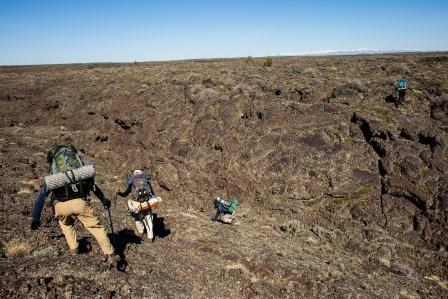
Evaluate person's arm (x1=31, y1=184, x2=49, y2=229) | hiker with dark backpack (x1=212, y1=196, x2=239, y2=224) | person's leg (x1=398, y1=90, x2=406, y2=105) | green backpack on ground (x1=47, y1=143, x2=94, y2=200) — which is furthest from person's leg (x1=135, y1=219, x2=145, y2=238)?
person's leg (x1=398, y1=90, x2=406, y2=105)

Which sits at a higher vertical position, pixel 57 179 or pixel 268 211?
pixel 57 179

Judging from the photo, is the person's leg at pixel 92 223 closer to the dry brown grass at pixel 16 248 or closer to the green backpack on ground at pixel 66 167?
the green backpack on ground at pixel 66 167

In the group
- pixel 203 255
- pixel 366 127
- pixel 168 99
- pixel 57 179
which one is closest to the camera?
pixel 57 179

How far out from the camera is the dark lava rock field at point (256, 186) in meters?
10.9

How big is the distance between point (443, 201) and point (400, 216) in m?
1.86

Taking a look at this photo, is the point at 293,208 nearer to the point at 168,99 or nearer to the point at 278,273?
the point at 278,273

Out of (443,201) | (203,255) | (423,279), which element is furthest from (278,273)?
(443,201)

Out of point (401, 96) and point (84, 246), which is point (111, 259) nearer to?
point (84, 246)

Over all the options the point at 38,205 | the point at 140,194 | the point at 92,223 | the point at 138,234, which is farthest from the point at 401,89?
the point at 38,205

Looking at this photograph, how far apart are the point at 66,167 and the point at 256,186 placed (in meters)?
11.9

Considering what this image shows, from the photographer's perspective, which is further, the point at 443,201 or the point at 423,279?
the point at 443,201

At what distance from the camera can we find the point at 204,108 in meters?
25.3

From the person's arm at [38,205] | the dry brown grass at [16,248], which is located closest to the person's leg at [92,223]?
the person's arm at [38,205]

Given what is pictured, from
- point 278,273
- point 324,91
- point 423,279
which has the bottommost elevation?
point 423,279
